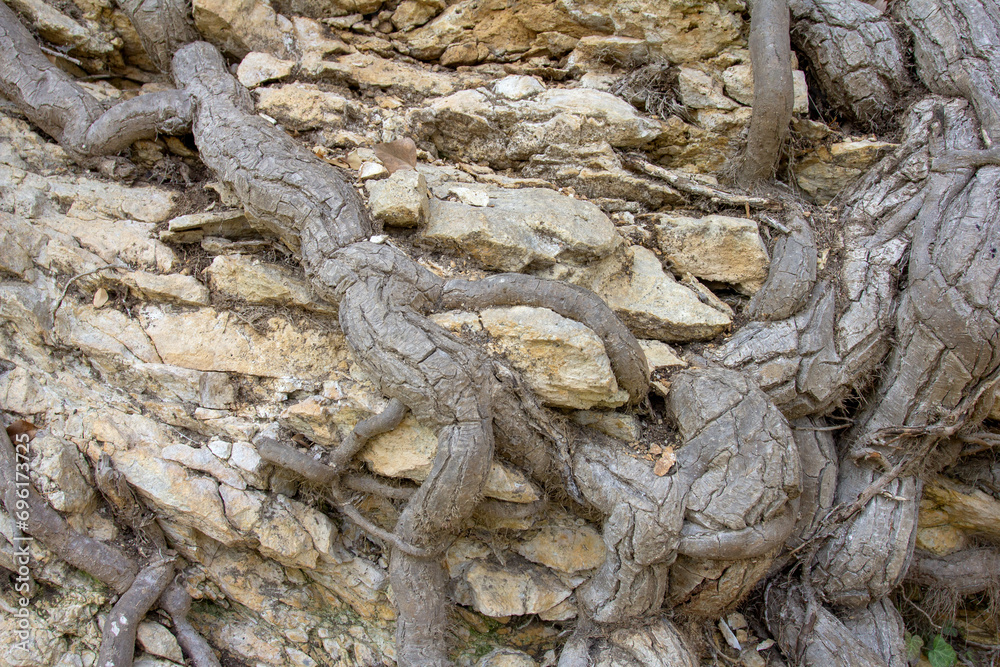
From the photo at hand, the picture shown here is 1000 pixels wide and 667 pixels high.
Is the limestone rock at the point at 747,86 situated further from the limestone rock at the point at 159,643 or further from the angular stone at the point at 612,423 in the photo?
the limestone rock at the point at 159,643

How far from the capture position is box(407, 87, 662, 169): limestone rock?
4633mm

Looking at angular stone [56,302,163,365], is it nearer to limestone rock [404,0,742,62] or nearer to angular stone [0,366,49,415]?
angular stone [0,366,49,415]

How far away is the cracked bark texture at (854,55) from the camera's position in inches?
177

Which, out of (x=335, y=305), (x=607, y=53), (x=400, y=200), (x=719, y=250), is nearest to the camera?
(x=335, y=305)

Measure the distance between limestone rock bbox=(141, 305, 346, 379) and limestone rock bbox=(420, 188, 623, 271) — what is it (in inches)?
39.8

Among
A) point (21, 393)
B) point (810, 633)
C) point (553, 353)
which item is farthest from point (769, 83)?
point (21, 393)

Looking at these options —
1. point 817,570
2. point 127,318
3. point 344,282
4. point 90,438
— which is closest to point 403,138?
point 344,282

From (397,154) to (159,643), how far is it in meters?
3.50

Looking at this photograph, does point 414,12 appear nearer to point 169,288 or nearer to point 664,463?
point 169,288

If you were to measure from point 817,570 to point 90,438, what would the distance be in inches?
183

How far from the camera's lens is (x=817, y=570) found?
382 cm

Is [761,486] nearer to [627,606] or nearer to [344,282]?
[627,606]

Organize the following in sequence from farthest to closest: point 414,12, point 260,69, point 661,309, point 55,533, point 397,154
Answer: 1. point 414,12
2. point 260,69
3. point 397,154
4. point 661,309
5. point 55,533

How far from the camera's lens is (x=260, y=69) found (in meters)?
4.64
